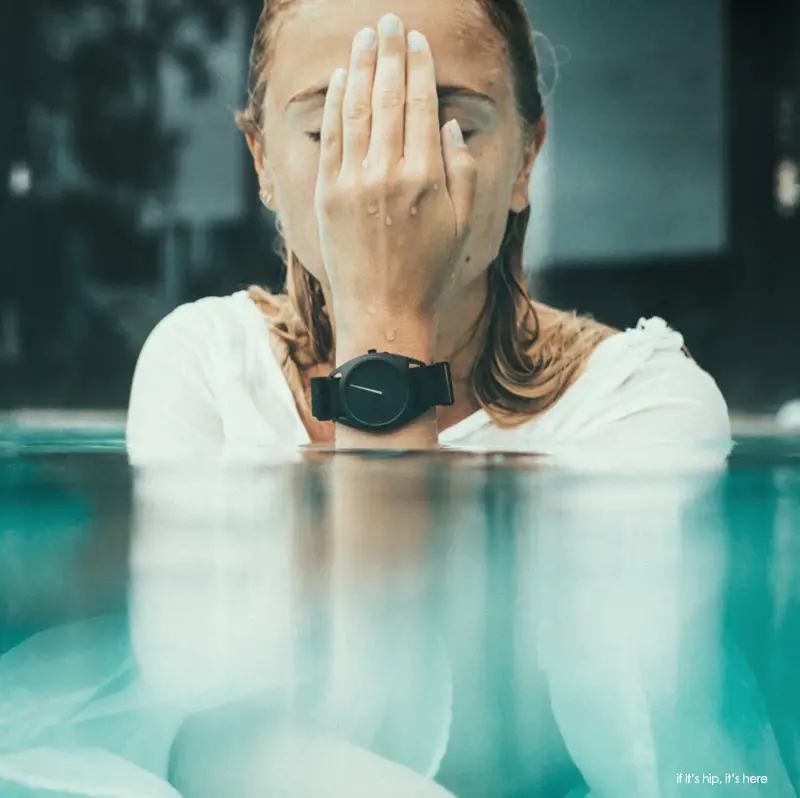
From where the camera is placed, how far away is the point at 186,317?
1061 mm

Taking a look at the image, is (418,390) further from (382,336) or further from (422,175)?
(422,175)

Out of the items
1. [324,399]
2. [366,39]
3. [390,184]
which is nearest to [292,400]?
[324,399]

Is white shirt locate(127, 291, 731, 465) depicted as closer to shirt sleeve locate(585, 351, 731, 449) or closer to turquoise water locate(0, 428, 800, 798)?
shirt sleeve locate(585, 351, 731, 449)

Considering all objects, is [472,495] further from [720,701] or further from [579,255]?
[579,255]

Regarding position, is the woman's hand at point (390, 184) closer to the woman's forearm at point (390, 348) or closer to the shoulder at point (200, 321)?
the woman's forearm at point (390, 348)

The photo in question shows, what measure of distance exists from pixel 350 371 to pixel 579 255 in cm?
31

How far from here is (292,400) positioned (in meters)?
1.00

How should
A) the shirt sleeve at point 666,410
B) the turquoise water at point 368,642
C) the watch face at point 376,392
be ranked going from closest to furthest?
the turquoise water at point 368,642, the watch face at point 376,392, the shirt sleeve at point 666,410

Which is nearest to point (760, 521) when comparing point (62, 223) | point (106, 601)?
point (106, 601)

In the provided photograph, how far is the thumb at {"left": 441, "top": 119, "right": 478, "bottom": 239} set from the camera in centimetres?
93

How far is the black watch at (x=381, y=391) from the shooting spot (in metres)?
0.89

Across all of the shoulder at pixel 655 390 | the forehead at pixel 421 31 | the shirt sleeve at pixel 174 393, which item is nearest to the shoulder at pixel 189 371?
the shirt sleeve at pixel 174 393

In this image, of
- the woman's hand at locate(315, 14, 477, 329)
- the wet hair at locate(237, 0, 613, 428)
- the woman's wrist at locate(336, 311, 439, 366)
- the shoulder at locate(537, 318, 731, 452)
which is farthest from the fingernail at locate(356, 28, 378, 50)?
the shoulder at locate(537, 318, 731, 452)

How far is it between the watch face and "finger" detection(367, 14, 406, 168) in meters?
0.17
